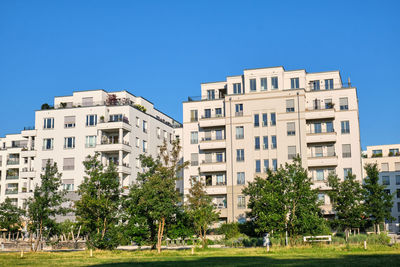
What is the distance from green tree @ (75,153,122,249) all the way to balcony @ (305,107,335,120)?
3701 centimetres

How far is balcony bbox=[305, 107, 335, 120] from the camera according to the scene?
70.9 meters

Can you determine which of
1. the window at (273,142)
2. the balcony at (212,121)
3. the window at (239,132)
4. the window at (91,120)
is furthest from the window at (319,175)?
the window at (91,120)

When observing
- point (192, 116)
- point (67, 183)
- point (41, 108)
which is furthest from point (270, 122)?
point (41, 108)

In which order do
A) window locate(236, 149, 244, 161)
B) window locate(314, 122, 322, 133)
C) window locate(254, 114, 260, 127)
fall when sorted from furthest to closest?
window locate(254, 114, 260, 127) < window locate(236, 149, 244, 161) < window locate(314, 122, 322, 133)

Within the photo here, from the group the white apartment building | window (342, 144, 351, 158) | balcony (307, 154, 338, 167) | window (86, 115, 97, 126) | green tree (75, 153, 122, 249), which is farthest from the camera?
window (86, 115, 97, 126)

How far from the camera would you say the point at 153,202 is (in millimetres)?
41250

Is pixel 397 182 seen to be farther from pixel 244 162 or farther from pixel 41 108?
pixel 41 108

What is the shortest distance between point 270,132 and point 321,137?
301 inches

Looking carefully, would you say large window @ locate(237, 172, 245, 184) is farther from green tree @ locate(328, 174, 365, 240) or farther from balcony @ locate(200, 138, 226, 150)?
green tree @ locate(328, 174, 365, 240)

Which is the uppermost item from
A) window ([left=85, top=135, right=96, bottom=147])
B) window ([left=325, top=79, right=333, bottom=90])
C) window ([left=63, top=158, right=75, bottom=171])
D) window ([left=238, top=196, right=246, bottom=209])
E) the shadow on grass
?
window ([left=325, top=79, right=333, bottom=90])

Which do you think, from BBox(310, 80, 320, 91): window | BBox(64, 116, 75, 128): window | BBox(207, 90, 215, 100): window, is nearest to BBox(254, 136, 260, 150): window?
BBox(207, 90, 215, 100): window

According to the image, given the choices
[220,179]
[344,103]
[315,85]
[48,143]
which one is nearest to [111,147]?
[48,143]

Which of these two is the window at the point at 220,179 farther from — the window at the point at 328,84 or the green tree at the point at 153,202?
the green tree at the point at 153,202

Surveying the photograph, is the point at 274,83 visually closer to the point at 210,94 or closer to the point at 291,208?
the point at 210,94
